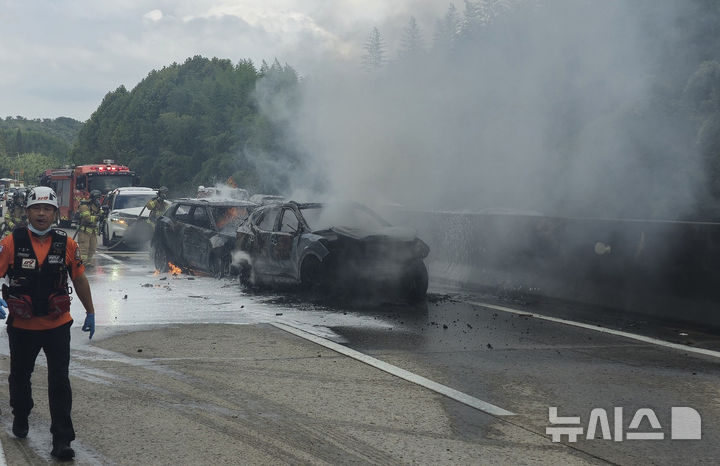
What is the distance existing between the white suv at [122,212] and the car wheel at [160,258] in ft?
18.4

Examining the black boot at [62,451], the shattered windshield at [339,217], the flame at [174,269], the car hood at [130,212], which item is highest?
the shattered windshield at [339,217]

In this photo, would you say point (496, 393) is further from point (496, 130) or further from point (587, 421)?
point (496, 130)

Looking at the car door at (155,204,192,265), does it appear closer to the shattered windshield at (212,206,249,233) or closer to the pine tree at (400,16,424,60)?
the shattered windshield at (212,206,249,233)

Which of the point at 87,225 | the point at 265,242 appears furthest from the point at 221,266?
the point at 87,225

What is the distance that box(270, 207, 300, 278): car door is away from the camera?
13.9 m

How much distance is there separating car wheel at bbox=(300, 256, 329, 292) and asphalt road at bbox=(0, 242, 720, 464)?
760 mm

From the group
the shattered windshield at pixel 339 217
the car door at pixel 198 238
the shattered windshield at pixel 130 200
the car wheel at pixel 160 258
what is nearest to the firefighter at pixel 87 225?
the car wheel at pixel 160 258

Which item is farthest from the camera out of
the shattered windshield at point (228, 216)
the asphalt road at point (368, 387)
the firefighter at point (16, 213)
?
A: the shattered windshield at point (228, 216)

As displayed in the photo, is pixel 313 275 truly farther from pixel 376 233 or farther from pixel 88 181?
pixel 88 181

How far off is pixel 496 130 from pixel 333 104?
4032mm

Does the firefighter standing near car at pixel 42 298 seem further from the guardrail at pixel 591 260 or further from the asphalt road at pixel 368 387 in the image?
the guardrail at pixel 591 260

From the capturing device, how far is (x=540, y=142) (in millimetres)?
19578

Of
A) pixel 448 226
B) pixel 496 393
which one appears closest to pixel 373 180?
pixel 448 226

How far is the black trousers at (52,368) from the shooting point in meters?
5.42
